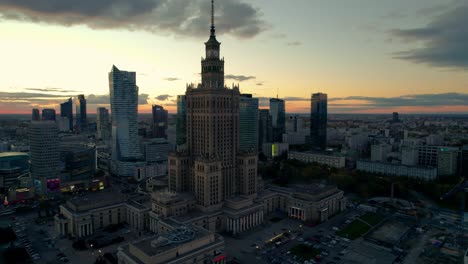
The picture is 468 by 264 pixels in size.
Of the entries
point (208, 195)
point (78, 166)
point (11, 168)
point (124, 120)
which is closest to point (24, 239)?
point (208, 195)

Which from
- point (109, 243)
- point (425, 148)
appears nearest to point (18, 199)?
point (109, 243)

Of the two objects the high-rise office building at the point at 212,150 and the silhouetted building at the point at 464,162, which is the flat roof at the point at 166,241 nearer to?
the high-rise office building at the point at 212,150

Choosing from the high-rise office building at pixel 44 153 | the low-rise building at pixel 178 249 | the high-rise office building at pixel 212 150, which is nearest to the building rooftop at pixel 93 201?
the high-rise office building at pixel 212 150

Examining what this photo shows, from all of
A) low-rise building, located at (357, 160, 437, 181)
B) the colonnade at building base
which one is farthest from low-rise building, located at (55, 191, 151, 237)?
low-rise building, located at (357, 160, 437, 181)

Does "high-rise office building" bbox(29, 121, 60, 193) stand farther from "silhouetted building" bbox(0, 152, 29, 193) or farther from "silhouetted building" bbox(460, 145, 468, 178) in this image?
"silhouetted building" bbox(460, 145, 468, 178)

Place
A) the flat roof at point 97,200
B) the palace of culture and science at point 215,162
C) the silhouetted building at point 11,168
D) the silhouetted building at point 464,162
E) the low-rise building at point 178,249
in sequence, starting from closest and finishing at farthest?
the low-rise building at point 178,249 < the palace of culture and science at point 215,162 < the flat roof at point 97,200 < the silhouetted building at point 11,168 < the silhouetted building at point 464,162
